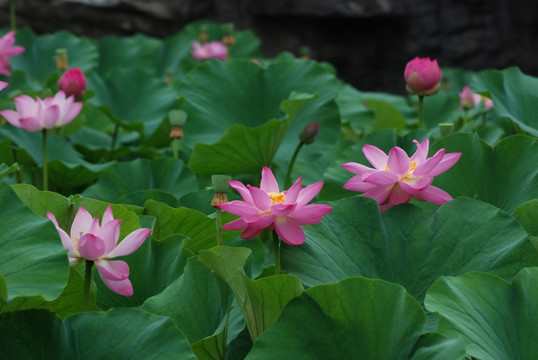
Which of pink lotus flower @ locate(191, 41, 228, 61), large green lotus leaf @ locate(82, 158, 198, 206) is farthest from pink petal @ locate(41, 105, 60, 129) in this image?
pink lotus flower @ locate(191, 41, 228, 61)

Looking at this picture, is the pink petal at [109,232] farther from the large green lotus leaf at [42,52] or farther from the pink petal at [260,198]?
the large green lotus leaf at [42,52]

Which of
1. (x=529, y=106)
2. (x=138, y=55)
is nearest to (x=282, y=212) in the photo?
(x=529, y=106)

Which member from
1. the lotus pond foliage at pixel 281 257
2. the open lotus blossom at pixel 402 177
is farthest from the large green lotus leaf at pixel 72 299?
the open lotus blossom at pixel 402 177

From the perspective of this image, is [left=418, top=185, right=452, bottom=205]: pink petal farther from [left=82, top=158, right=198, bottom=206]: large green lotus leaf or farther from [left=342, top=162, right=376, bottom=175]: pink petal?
[left=82, top=158, right=198, bottom=206]: large green lotus leaf

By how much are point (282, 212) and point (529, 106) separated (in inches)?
34.4

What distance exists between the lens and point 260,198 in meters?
0.82

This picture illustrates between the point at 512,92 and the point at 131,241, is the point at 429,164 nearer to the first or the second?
the point at 131,241

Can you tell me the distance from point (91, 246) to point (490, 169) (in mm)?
613

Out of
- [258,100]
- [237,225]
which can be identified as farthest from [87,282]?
[258,100]

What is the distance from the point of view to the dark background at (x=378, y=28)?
3869mm

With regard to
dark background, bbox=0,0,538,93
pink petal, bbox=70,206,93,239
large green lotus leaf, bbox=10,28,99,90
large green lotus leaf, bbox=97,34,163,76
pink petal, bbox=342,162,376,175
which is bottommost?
dark background, bbox=0,0,538,93

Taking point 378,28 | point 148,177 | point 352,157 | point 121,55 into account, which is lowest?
point 378,28

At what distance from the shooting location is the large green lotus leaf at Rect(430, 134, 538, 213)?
1120 mm

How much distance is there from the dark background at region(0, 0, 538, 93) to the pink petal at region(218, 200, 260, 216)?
9.55 feet
